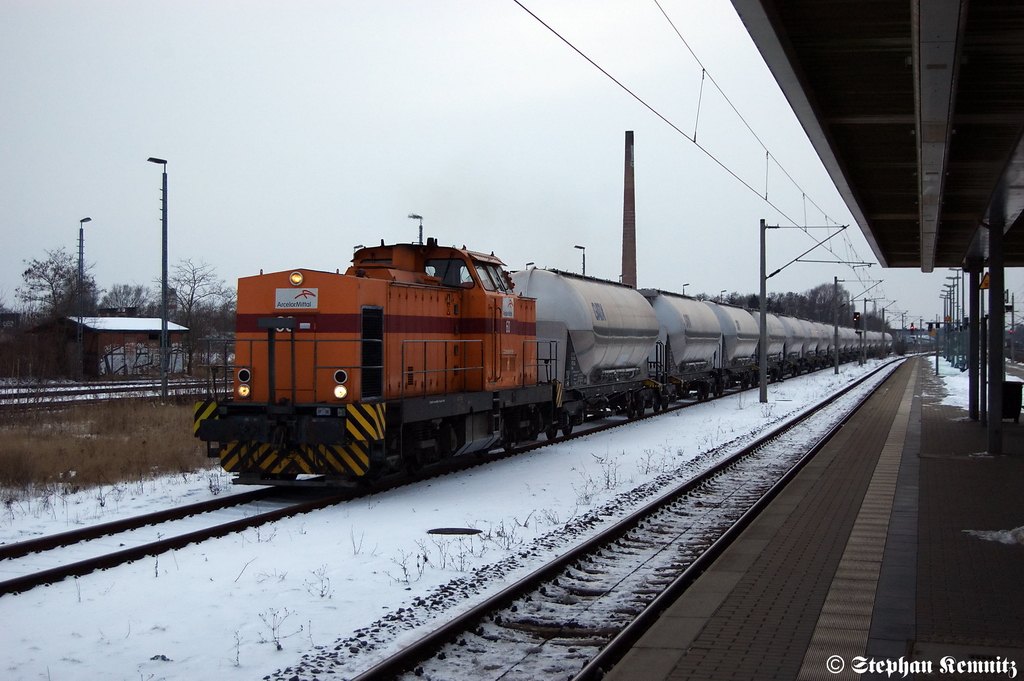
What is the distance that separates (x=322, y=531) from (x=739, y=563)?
15.2 feet

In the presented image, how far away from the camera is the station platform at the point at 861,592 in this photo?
5551 millimetres

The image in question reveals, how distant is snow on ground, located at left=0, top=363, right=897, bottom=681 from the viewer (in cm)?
604

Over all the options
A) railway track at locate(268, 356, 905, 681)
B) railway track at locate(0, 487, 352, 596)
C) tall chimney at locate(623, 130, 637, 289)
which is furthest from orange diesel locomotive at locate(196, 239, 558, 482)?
tall chimney at locate(623, 130, 637, 289)

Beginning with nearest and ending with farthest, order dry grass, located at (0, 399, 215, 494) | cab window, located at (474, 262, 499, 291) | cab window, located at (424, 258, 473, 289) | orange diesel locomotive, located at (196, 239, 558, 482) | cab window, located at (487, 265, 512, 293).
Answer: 1. orange diesel locomotive, located at (196, 239, 558, 482)
2. dry grass, located at (0, 399, 215, 494)
3. cab window, located at (424, 258, 473, 289)
4. cab window, located at (474, 262, 499, 291)
5. cab window, located at (487, 265, 512, 293)

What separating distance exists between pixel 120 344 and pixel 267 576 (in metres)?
47.7

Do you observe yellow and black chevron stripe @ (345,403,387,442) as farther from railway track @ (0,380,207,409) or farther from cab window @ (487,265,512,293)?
railway track @ (0,380,207,409)

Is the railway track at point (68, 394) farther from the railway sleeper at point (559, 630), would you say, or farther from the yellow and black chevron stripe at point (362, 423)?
the railway sleeper at point (559, 630)

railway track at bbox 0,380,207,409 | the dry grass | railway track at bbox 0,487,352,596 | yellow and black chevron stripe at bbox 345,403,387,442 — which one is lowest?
railway track at bbox 0,487,352,596

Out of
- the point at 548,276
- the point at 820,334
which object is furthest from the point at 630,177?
the point at 548,276

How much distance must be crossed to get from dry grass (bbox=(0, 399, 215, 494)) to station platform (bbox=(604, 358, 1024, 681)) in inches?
380

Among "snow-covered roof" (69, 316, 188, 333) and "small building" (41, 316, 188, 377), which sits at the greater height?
"snow-covered roof" (69, 316, 188, 333)

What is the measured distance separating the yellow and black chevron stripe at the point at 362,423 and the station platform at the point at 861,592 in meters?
4.89

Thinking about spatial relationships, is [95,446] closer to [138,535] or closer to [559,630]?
[138,535]

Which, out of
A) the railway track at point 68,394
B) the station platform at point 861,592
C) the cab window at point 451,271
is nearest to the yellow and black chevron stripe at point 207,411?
the cab window at point 451,271
